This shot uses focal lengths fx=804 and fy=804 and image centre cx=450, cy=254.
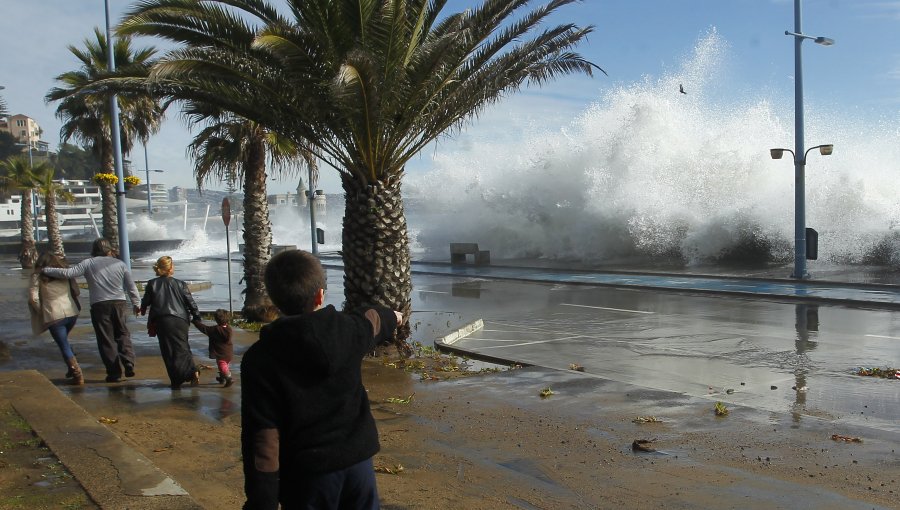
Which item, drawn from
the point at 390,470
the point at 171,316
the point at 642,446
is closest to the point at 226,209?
the point at 171,316

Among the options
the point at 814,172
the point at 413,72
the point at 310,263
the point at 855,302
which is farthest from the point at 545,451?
the point at 814,172

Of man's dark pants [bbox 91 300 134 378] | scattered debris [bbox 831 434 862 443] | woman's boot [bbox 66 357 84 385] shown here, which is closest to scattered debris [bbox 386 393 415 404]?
man's dark pants [bbox 91 300 134 378]

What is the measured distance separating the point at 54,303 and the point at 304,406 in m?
6.76

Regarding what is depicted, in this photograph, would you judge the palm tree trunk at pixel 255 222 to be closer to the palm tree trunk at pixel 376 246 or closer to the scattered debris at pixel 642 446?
A: the palm tree trunk at pixel 376 246

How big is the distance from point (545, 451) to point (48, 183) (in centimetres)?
3623

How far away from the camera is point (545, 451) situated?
5.93 m

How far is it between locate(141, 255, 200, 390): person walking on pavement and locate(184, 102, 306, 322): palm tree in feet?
19.2

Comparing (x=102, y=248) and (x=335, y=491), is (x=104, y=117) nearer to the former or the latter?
(x=102, y=248)

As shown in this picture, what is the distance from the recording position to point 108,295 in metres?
8.52

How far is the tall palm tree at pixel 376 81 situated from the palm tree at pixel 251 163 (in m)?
3.69

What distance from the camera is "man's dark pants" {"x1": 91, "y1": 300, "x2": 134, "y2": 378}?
846 cm

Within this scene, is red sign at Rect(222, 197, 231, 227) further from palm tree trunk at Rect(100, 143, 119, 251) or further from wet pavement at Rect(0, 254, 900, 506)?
palm tree trunk at Rect(100, 143, 119, 251)

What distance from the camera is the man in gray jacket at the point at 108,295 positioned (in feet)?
27.6

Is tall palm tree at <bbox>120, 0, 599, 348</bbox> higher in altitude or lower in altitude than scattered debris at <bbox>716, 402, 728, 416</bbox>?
higher
